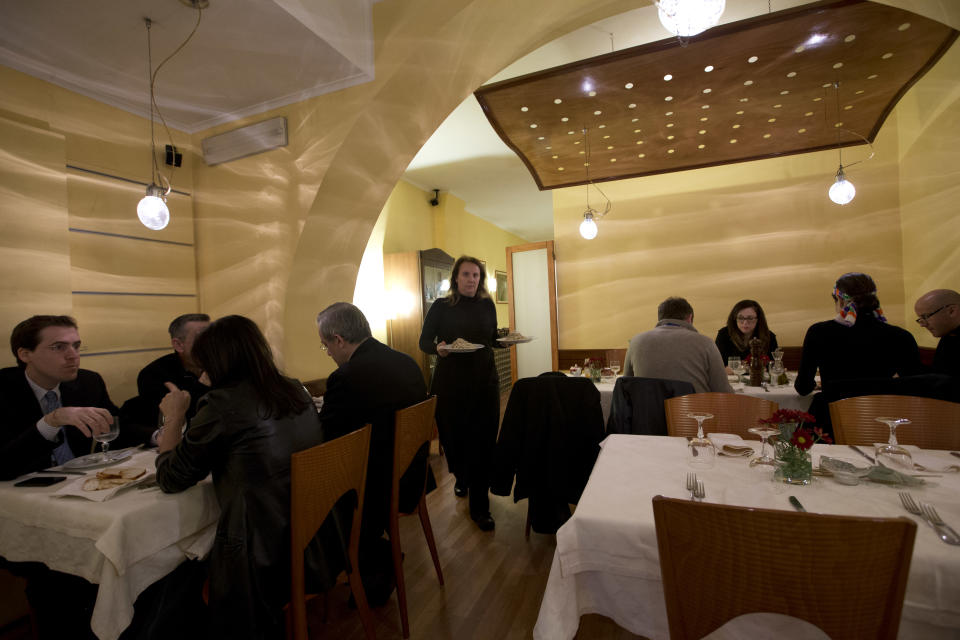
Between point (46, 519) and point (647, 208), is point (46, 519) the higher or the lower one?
the lower one

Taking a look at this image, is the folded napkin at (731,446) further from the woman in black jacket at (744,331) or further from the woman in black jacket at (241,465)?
the woman in black jacket at (744,331)

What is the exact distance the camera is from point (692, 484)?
1.37 m

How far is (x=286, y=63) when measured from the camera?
279 cm

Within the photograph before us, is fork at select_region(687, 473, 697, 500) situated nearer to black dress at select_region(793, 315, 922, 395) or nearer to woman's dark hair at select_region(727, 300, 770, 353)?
black dress at select_region(793, 315, 922, 395)

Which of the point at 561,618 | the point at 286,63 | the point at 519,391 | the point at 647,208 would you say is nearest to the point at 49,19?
the point at 286,63

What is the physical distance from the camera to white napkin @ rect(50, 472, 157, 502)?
1.48m

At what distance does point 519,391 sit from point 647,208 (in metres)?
3.85

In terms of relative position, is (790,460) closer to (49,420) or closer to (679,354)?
(679,354)

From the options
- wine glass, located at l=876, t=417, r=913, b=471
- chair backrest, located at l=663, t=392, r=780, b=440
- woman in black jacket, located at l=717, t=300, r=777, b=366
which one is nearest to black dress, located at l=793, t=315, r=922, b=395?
chair backrest, located at l=663, t=392, r=780, b=440

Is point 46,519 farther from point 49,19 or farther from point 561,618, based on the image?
point 49,19

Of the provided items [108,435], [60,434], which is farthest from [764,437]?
[60,434]

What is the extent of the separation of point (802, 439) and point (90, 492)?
2222 millimetres

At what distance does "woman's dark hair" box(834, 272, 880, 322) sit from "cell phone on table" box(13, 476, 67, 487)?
12.1 feet

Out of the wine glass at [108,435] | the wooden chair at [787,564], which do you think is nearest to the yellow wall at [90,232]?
the wine glass at [108,435]
